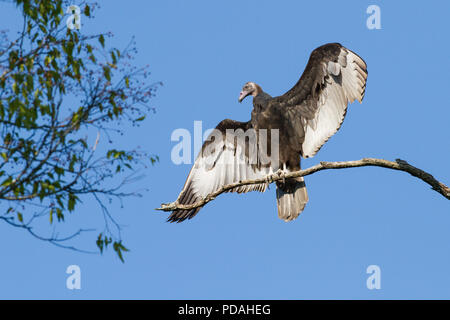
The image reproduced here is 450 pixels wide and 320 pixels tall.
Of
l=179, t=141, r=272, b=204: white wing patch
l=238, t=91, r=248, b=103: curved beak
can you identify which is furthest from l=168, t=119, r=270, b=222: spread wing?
l=238, t=91, r=248, b=103: curved beak

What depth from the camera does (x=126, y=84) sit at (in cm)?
632

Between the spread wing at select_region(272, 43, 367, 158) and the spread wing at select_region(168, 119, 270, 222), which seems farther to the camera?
the spread wing at select_region(168, 119, 270, 222)

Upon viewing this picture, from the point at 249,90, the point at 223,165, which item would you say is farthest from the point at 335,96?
the point at 223,165

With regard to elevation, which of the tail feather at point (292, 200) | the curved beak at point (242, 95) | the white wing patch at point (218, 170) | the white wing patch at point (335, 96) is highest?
Result: the curved beak at point (242, 95)

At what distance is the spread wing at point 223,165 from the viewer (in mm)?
10516

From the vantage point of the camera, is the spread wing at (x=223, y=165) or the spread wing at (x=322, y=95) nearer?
the spread wing at (x=322, y=95)

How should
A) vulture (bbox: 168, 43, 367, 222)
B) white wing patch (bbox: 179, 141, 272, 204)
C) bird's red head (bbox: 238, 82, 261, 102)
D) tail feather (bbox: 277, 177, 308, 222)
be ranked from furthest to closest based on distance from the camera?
white wing patch (bbox: 179, 141, 272, 204), bird's red head (bbox: 238, 82, 261, 102), tail feather (bbox: 277, 177, 308, 222), vulture (bbox: 168, 43, 367, 222)

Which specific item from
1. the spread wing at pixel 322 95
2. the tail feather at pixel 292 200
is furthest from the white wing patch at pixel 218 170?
the spread wing at pixel 322 95

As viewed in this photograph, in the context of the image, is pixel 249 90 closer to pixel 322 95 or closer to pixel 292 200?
pixel 322 95

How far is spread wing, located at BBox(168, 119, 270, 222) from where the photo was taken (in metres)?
10.5

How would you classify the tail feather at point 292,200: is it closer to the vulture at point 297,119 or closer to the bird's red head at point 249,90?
the vulture at point 297,119

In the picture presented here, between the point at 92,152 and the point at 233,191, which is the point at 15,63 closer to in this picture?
the point at 92,152

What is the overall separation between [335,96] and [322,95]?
0.71ft

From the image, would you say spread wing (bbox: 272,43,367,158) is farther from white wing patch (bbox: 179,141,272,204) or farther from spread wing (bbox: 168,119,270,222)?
white wing patch (bbox: 179,141,272,204)
